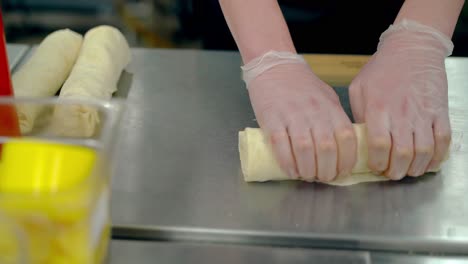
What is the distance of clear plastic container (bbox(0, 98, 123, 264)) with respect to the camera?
598mm

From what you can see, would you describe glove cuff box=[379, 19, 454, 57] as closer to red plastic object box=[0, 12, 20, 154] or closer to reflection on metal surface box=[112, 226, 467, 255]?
reflection on metal surface box=[112, 226, 467, 255]

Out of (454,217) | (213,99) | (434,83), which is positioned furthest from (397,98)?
(213,99)

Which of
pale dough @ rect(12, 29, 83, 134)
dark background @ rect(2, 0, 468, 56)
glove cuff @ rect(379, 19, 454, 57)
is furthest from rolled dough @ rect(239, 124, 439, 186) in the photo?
dark background @ rect(2, 0, 468, 56)

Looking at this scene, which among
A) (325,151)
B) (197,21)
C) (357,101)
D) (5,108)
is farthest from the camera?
(197,21)

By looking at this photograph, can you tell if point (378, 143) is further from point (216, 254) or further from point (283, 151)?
point (216, 254)

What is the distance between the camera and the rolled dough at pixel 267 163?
2.98 feet

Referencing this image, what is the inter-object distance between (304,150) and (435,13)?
0.37m

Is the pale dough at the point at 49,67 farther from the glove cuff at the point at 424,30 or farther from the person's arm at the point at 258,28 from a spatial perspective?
the glove cuff at the point at 424,30

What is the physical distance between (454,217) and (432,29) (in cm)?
35

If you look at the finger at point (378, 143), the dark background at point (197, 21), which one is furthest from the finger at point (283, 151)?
the dark background at point (197, 21)

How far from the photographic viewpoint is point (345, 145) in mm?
893

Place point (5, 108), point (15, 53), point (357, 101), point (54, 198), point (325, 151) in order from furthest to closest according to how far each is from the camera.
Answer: point (15, 53) → point (357, 101) → point (325, 151) → point (5, 108) → point (54, 198)

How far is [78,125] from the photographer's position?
0.85m

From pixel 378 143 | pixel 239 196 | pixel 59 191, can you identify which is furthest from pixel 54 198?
A: pixel 378 143
